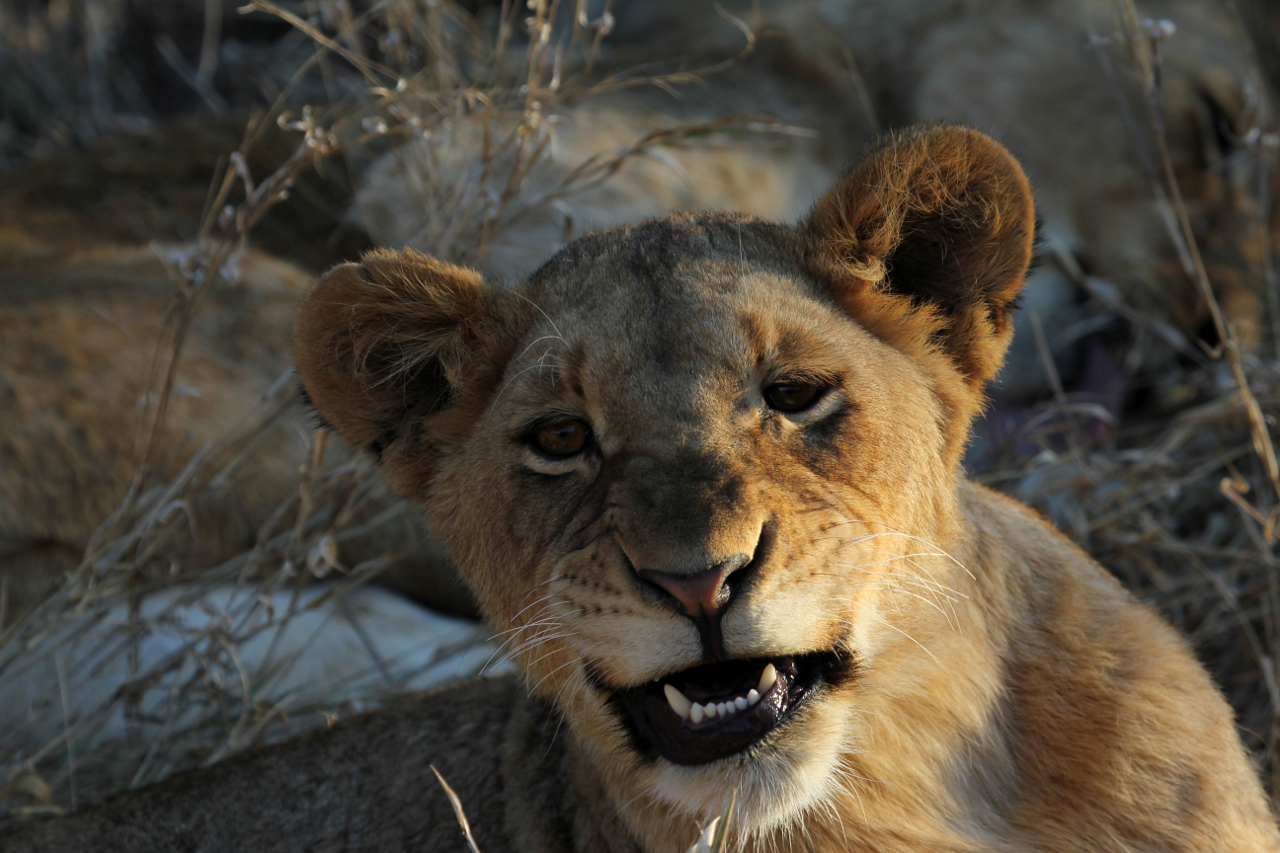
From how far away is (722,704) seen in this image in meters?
1.95

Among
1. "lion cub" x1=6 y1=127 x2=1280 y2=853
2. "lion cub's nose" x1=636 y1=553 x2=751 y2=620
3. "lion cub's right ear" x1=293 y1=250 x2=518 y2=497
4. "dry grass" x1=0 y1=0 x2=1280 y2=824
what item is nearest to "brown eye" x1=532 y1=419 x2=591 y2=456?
"lion cub" x1=6 y1=127 x2=1280 y2=853

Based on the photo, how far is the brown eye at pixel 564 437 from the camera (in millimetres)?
2266

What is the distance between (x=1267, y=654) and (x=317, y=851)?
2.42 m

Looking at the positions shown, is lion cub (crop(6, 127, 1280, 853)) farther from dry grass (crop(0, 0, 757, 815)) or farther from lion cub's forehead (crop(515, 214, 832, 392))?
dry grass (crop(0, 0, 757, 815))

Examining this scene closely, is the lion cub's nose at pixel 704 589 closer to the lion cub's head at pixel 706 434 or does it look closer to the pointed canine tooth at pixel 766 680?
the lion cub's head at pixel 706 434

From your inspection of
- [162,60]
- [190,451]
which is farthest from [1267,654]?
[162,60]

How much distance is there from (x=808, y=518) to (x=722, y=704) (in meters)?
0.30

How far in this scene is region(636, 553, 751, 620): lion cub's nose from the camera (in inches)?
72.6

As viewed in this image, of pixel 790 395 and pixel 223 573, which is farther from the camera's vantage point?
pixel 223 573

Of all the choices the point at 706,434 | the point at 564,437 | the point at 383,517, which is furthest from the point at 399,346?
the point at 383,517

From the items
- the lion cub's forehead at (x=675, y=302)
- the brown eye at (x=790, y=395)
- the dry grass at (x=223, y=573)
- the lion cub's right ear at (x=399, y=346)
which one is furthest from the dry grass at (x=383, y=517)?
the brown eye at (x=790, y=395)

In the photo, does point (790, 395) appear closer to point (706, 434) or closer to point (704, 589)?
point (706, 434)

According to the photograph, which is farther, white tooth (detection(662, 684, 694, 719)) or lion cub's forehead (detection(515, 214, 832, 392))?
lion cub's forehead (detection(515, 214, 832, 392))

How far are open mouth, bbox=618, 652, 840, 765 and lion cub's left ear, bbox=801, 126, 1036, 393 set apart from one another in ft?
2.26
